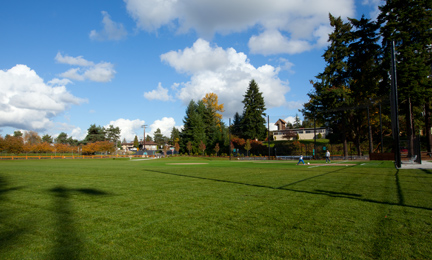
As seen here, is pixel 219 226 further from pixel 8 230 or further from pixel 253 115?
pixel 253 115

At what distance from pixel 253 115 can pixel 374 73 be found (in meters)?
33.4

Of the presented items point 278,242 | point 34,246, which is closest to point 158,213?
point 34,246

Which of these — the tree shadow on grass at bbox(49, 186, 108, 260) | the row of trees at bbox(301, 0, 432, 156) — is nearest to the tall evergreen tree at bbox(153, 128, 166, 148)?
the row of trees at bbox(301, 0, 432, 156)

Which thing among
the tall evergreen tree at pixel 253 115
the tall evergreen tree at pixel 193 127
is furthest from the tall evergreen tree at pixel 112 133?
the tall evergreen tree at pixel 253 115

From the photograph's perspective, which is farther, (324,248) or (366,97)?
(366,97)

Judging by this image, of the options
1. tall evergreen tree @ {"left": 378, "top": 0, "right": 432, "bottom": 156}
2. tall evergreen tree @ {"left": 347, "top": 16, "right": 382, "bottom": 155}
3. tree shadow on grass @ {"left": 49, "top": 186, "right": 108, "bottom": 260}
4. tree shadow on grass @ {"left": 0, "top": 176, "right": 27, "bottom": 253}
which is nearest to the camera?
tree shadow on grass @ {"left": 49, "top": 186, "right": 108, "bottom": 260}

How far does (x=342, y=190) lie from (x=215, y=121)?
6839 centimetres

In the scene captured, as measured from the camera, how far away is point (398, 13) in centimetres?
3216

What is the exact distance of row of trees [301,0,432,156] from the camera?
30031 millimetres

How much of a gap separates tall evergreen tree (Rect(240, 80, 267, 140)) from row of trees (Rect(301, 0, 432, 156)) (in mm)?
20991

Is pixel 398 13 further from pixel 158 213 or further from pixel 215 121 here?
pixel 215 121

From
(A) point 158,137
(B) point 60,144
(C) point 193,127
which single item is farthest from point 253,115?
(A) point 158,137

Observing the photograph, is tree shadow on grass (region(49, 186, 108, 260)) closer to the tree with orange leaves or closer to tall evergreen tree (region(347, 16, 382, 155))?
tall evergreen tree (region(347, 16, 382, 155))

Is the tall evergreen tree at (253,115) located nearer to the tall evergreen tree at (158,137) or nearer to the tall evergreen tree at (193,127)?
the tall evergreen tree at (193,127)
